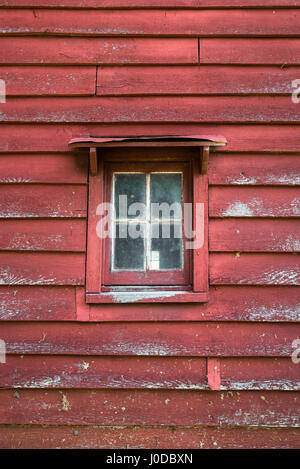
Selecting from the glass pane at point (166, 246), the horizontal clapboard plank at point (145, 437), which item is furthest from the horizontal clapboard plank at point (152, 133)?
the horizontal clapboard plank at point (145, 437)

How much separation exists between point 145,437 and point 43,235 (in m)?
1.33

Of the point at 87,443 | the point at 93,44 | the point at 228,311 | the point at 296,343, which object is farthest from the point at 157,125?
the point at 87,443

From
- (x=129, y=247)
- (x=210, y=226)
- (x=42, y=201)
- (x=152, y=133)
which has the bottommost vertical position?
(x=129, y=247)

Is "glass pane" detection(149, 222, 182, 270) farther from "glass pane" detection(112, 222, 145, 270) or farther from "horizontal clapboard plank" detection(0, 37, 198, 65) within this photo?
"horizontal clapboard plank" detection(0, 37, 198, 65)

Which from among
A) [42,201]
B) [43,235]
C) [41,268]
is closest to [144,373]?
[41,268]

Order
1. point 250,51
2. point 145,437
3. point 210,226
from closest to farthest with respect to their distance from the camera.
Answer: point 145,437
point 210,226
point 250,51

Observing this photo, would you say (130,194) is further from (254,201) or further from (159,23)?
(159,23)

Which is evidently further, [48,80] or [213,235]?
[48,80]

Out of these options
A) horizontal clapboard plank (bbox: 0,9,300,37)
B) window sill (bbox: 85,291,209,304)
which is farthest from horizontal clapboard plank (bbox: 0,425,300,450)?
horizontal clapboard plank (bbox: 0,9,300,37)

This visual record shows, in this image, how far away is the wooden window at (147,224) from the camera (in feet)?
6.96

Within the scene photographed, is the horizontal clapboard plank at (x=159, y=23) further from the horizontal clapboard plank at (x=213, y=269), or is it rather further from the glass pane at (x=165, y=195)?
the horizontal clapboard plank at (x=213, y=269)

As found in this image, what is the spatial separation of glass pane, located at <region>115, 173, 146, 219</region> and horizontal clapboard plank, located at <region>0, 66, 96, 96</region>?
577 millimetres

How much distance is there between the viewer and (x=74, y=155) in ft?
Answer: 7.25

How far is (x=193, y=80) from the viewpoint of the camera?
7.39ft
